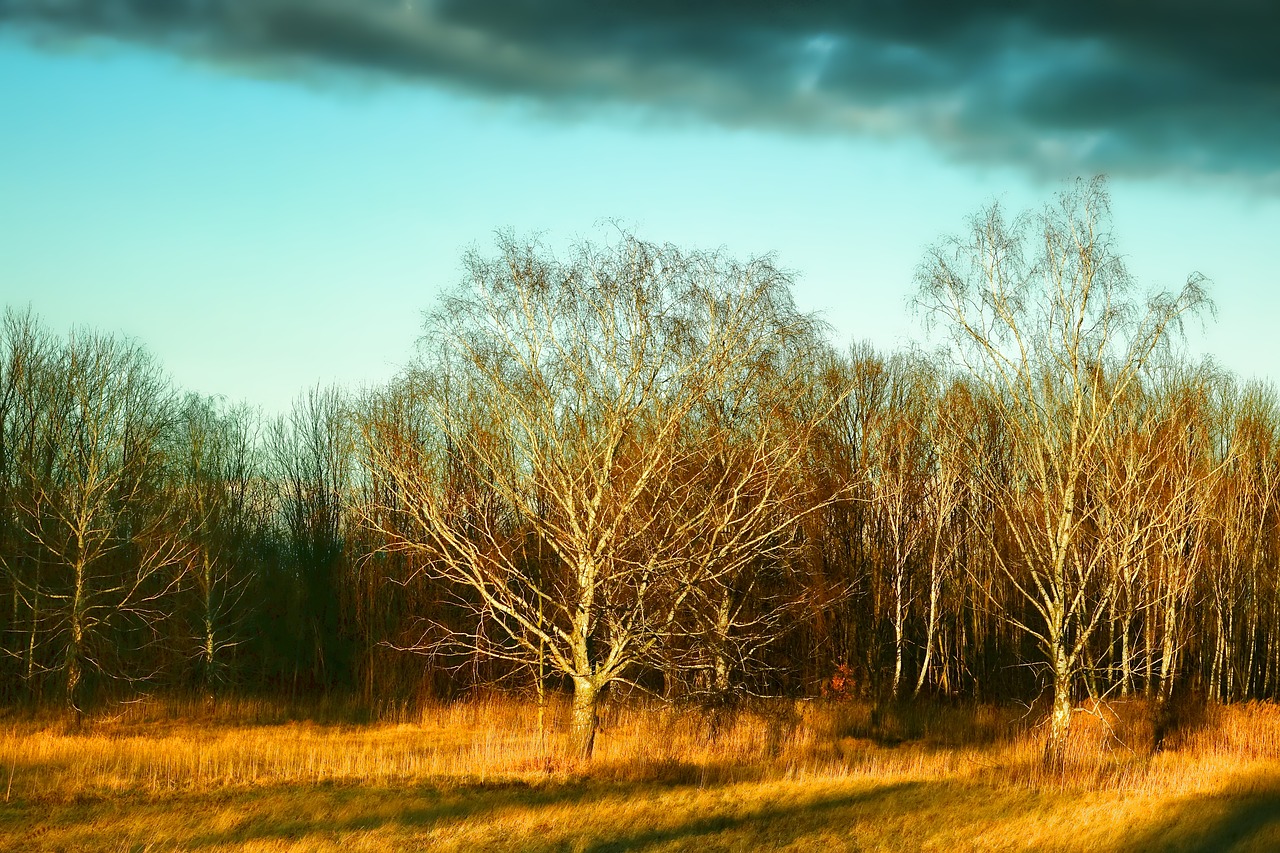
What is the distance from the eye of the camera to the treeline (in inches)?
733

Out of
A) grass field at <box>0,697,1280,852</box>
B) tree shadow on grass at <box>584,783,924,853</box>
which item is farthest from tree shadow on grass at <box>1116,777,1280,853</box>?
tree shadow on grass at <box>584,783,924,853</box>

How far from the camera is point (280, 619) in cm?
3206

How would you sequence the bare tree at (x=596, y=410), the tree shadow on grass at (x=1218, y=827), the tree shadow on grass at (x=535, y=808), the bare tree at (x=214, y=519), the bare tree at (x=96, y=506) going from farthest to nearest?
the bare tree at (x=214, y=519) → the bare tree at (x=96, y=506) → the bare tree at (x=596, y=410) → the tree shadow on grass at (x=1218, y=827) → the tree shadow on grass at (x=535, y=808)

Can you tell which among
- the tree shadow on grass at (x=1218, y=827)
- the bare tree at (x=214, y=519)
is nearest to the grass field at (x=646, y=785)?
the tree shadow on grass at (x=1218, y=827)

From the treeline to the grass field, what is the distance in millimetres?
1429

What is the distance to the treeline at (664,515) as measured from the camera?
61.1 feet

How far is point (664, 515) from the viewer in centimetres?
2133

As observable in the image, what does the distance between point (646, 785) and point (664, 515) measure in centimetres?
608

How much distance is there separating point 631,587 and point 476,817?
6.70 meters

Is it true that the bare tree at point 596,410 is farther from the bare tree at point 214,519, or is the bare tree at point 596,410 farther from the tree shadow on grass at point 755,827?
the bare tree at point 214,519

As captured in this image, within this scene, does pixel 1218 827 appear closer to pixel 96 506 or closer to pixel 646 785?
pixel 646 785

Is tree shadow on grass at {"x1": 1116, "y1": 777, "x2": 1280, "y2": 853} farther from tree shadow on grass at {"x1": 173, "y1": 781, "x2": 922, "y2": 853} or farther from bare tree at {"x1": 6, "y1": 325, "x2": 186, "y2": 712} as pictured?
bare tree at {"x1": 6, "y1": 325, "x2": 186, "y2": 712}

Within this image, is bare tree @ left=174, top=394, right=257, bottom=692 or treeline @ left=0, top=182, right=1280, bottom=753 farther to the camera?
bare tree @ left=174, top=394, right=257, bottom=692

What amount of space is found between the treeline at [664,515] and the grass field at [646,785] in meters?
1.43
